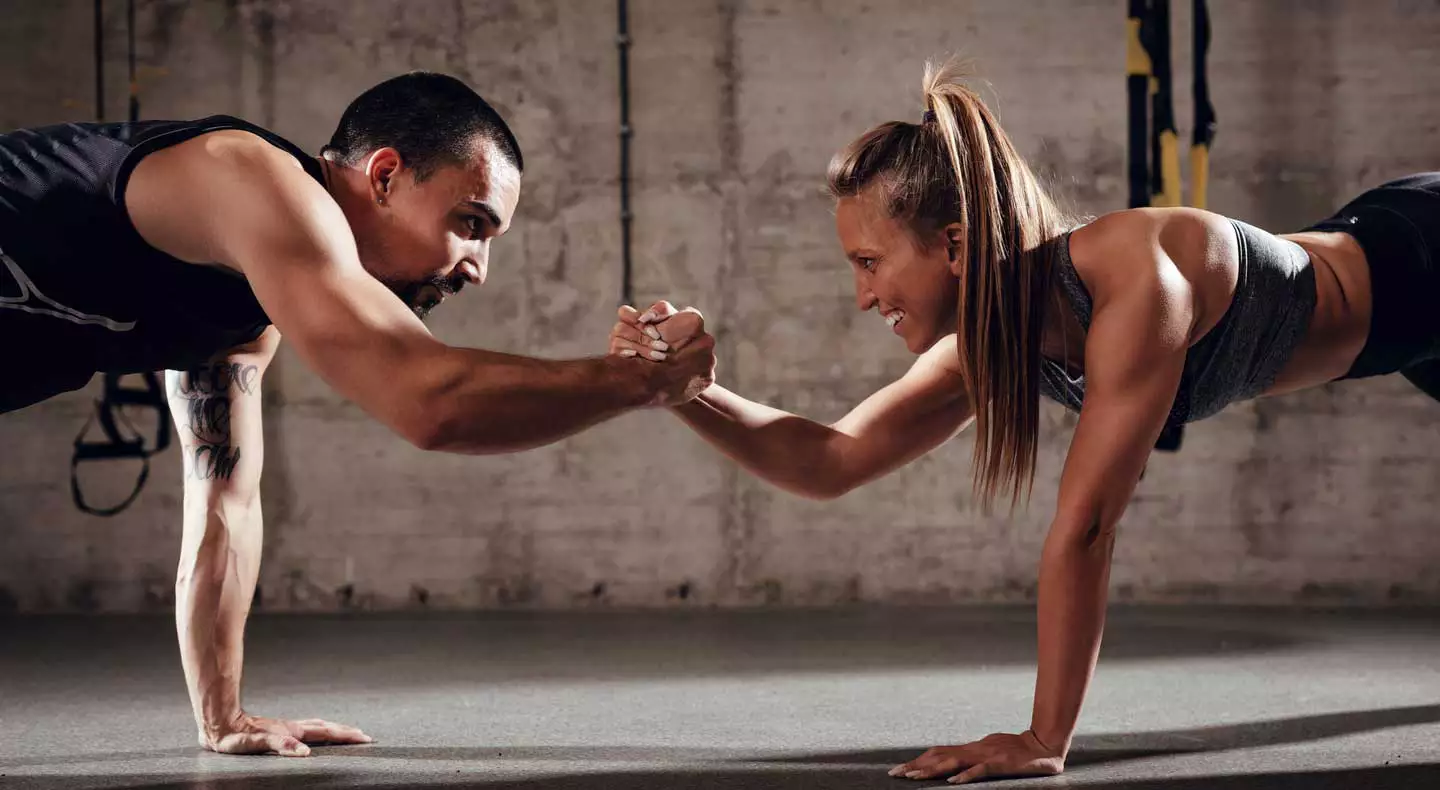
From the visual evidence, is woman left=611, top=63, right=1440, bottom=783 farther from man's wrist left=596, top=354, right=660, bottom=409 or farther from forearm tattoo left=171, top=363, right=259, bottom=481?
forearm tattoo left=171, top=363, right=259, bottom=481

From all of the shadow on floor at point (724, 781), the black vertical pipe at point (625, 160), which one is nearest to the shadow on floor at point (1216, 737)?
the shadow on floor at point (724, 781)

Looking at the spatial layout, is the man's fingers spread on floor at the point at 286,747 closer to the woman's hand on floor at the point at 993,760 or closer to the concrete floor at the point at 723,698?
the concrete floor at the point at 723,698

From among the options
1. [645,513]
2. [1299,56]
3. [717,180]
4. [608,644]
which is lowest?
[608,644]

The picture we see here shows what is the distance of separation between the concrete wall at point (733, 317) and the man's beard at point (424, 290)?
2209 mm

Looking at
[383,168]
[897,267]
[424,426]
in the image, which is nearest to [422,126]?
[383,168]

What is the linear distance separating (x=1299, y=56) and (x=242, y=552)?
3519 mm

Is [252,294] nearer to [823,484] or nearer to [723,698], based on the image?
[823,484]

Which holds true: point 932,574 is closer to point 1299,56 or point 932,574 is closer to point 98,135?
point 1299,56

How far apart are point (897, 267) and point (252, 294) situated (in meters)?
0.86

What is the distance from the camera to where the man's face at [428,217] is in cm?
170

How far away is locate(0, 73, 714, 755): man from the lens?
135cm

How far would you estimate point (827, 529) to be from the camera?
12.9 ft

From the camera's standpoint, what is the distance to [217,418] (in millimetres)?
1925

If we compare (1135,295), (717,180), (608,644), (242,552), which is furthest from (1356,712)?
(717,180)
